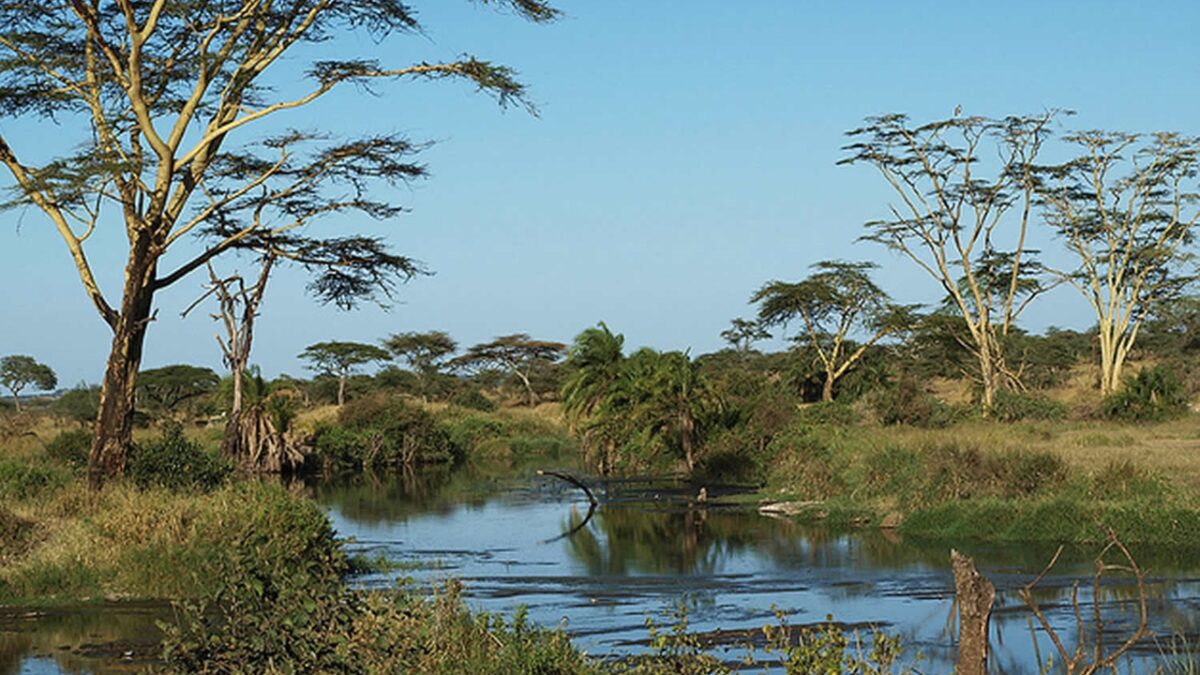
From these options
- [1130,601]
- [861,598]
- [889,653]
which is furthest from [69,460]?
[889,653]

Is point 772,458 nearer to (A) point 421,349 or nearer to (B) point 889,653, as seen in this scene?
(B) point 889,653

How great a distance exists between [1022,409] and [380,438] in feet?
50.6

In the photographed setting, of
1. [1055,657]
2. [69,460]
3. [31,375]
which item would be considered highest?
[31,375]

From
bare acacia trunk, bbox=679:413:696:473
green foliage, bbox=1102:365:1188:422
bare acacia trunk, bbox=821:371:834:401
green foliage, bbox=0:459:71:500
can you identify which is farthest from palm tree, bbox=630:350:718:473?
green foliage, bbox=0:459:71:500

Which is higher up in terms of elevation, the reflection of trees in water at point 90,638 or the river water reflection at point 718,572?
the river water reflection at point 718,572

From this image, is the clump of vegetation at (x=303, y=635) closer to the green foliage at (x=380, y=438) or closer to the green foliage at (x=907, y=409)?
the green foliage at (x=907, y=409)

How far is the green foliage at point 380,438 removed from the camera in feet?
120

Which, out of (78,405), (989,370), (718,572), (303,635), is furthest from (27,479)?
(78,405)

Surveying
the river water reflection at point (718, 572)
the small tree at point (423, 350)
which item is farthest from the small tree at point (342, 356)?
the river water reflection at point (718, 572)

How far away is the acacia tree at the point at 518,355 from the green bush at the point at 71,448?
3267cm

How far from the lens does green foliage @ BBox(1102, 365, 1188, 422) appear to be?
31.3 metres

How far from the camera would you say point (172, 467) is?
17.4 meters

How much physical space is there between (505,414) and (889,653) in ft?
133

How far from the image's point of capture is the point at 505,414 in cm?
4709
